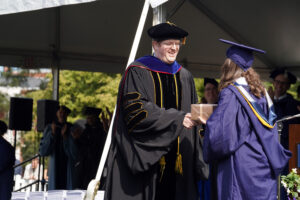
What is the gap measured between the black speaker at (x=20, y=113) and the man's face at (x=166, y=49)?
6.36 metres

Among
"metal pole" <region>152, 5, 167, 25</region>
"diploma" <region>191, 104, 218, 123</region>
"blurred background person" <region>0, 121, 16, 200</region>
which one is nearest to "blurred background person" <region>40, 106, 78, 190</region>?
"blurred background person" <region>0, 121, 16, 200</region>

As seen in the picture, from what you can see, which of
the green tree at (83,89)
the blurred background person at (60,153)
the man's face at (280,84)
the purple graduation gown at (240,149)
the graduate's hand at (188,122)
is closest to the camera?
the purple graduation gown at (240,149)

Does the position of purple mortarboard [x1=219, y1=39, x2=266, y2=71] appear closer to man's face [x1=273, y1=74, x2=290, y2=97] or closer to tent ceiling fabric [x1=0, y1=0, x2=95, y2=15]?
tent ceiling fabric [x1=0, y1=0, x2=95, y2=15]

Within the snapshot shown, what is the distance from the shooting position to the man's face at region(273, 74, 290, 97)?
754 cm

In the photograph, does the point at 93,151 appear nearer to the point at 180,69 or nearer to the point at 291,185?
the point at 180,69

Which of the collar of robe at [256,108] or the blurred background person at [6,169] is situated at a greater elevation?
the collar of robe at [256,108]

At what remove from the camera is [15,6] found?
4742mm

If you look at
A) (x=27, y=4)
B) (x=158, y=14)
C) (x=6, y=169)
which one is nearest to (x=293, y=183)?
(x=158, y=14)

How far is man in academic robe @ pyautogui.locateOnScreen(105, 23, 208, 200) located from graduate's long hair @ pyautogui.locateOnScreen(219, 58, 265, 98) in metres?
0.41

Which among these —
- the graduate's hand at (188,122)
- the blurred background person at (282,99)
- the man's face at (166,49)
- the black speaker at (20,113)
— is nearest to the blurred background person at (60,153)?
the black speaker at (20,113)

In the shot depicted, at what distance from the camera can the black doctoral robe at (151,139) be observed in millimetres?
4324

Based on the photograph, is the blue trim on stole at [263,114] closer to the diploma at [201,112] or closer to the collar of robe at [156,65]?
the diploma at [201,112]

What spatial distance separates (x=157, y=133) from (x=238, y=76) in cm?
76

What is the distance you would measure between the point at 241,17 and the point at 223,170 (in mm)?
5096
